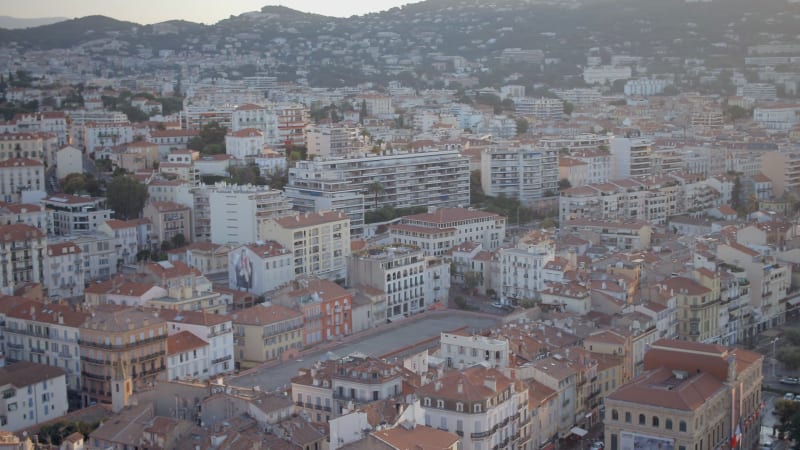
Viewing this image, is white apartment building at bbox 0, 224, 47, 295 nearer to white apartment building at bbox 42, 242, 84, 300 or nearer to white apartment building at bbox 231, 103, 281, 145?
white apartment building at bbox 42, 242, 84, 300

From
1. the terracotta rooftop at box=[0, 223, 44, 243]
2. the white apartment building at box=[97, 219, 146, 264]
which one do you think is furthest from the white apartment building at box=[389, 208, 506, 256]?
the terracotta rooftop at box=[0, 223, 44, 243]

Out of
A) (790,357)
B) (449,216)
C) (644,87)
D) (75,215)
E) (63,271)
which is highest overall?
(644,87)

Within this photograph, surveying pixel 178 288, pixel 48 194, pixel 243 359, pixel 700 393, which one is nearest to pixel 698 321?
pixel 700 393

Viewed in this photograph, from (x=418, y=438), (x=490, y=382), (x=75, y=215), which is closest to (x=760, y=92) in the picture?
(x=75, y=215)

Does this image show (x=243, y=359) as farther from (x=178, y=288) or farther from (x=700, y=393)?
(x=700, y=393)

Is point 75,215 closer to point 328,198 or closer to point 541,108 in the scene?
point 328,198

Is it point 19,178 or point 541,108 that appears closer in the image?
point 19,178

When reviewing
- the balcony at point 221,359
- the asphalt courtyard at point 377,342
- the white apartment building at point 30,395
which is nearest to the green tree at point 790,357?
the asphalt courtyard at point 377,342
